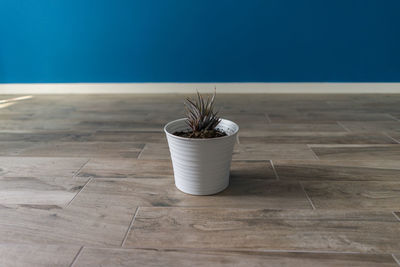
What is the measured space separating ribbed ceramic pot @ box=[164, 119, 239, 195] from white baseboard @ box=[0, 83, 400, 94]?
1.70 m

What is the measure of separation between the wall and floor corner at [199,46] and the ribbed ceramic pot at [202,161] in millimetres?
1734

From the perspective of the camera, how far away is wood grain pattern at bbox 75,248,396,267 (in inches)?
26.6

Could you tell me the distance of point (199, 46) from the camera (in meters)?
2.60

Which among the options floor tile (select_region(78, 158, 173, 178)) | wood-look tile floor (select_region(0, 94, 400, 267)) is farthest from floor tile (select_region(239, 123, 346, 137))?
floor tile (select_region(78, 158, 173, 178))

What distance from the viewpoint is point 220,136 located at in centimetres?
95

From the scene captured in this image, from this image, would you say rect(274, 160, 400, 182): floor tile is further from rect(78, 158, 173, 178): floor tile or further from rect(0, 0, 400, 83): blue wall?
rect(0, 0, 400, 83): blue wall

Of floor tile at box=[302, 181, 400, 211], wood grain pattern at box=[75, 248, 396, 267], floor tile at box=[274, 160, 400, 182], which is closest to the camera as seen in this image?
wood grain pattern at box=[75, 248, 396, 267]

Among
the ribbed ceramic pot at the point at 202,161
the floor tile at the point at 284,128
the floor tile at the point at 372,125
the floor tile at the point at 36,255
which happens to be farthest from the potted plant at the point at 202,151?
the floor tile at the point at 372,125

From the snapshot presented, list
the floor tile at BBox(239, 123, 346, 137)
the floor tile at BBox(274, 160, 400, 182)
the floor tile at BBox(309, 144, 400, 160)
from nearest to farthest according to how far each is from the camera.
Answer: the floor tile at BBox(274, 160, 400, 182), the floor tile at BBox(309, 144, 400, 160), the floor tile at BBox(239, 123, 346, 137)

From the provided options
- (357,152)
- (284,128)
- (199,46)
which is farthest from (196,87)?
(357,152)

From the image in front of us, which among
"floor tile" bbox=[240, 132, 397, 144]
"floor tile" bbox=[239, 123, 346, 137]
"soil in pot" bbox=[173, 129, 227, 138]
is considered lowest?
"floor tile" bbox=[239, 123, 346, 137]

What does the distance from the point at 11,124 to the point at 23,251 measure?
4.11 feet

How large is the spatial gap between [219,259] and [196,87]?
81.5 inches

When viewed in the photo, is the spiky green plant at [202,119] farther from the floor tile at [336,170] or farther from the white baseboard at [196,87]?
the white baseboard at [196,87]
